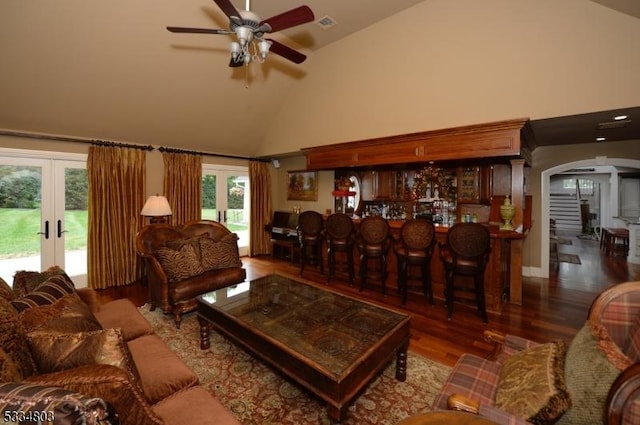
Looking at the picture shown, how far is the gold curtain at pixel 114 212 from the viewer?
15.0 feet

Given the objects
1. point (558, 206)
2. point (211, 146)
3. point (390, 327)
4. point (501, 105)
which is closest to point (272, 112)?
point (211, 146)

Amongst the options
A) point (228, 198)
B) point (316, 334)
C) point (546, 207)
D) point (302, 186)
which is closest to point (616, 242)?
point (546, 207)

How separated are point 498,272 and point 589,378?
2.74 m

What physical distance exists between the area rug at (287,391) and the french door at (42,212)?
328 cm

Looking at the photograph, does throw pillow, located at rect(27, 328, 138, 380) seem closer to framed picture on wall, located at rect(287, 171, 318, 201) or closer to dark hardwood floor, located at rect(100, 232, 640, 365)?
dark hardwood floor, located at rect(100, 232, 640, 365)

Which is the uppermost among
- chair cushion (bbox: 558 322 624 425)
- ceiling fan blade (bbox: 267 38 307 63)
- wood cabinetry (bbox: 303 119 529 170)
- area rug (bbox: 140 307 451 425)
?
ceiling fan blade (bbox: 267 38 307 63)

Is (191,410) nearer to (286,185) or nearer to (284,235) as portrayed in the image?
(284,235)

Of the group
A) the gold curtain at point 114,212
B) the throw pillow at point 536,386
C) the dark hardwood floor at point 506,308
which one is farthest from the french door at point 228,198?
the throw pillow at point 536,386

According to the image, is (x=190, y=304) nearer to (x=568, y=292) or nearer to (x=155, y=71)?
(x=155, y=71)

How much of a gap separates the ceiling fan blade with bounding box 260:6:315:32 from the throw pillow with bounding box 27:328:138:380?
7.59ft

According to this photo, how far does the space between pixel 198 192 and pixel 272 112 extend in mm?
2313

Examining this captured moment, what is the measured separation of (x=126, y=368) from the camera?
3.74ft

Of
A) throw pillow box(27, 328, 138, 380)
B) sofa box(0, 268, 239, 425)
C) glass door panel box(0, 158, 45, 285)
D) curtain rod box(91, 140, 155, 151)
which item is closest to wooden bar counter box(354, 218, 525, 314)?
sofa box(0, 268, 239, 425)

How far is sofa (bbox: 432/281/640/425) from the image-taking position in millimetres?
996
